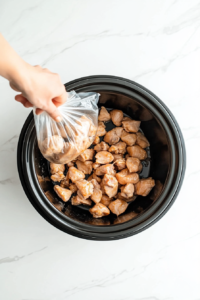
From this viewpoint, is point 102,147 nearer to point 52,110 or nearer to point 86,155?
point 86,155

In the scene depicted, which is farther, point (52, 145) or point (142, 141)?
point (142, 141)

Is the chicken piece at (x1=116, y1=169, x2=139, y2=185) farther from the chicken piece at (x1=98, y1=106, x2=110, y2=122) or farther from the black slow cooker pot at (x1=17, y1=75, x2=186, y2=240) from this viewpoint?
the chicken piece at (x1=98, y1=106, x2=110, y2=122)
